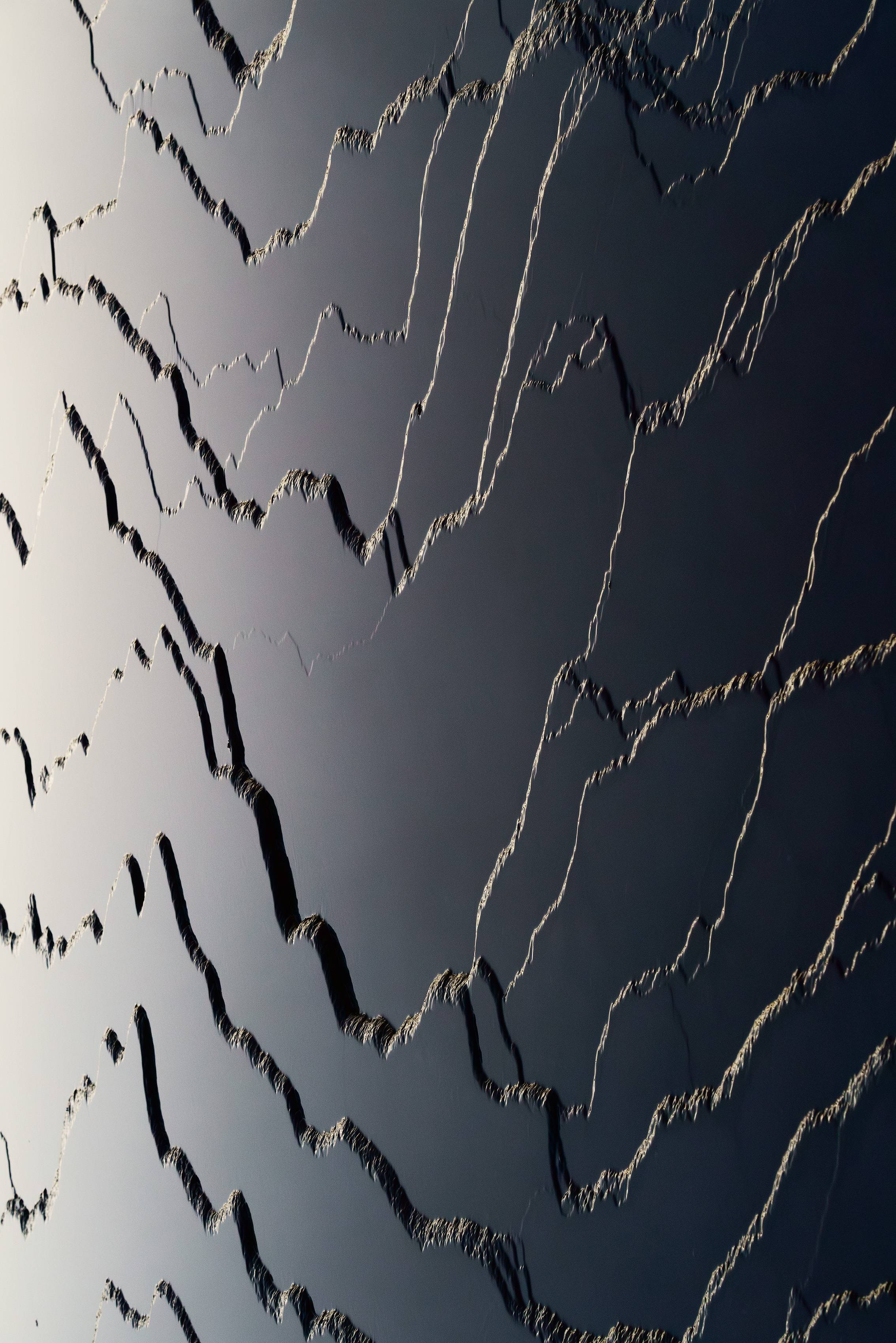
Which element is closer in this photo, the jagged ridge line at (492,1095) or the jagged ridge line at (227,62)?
the jagged ridge line at (492,1095)

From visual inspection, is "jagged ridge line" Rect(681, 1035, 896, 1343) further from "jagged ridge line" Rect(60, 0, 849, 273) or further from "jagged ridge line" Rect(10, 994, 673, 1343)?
"jagged ridge line" Rect(60, 0, 849, 273)

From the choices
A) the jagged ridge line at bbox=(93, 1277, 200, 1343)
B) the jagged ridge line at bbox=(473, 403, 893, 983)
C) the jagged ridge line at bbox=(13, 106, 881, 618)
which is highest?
the jagged ridge line at bbox=(13, 106, 881, 618)

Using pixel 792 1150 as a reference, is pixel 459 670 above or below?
above

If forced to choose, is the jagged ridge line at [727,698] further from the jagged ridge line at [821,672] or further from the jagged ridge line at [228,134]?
the jagged ridge line at [228,134]

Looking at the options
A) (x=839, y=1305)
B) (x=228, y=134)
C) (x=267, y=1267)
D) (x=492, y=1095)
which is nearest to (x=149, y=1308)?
(x=267, y=1267)

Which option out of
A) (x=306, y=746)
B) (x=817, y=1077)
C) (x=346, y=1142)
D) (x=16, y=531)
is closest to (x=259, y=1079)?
(x=346, y=1142)

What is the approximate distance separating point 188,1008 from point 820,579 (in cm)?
38

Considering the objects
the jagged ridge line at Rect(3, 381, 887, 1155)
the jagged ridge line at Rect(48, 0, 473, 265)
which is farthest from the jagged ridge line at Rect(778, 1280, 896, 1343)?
the jagged ridge line at Rect(48, 0, 473, 265)

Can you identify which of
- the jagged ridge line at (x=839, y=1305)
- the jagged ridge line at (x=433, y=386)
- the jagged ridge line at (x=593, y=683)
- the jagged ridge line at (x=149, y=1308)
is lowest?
the jagged ridge line at (x=839, y=1305)

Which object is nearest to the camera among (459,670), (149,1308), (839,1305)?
(839,1305)

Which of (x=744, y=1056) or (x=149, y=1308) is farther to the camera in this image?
(x=149, y=1308)

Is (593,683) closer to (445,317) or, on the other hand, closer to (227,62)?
(445,317)

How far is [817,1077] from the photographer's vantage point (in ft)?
0.97

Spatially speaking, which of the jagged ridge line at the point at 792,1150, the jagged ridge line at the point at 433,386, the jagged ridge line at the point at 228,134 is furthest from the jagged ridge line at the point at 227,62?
the jagged ridge line at the point at 792,1150
